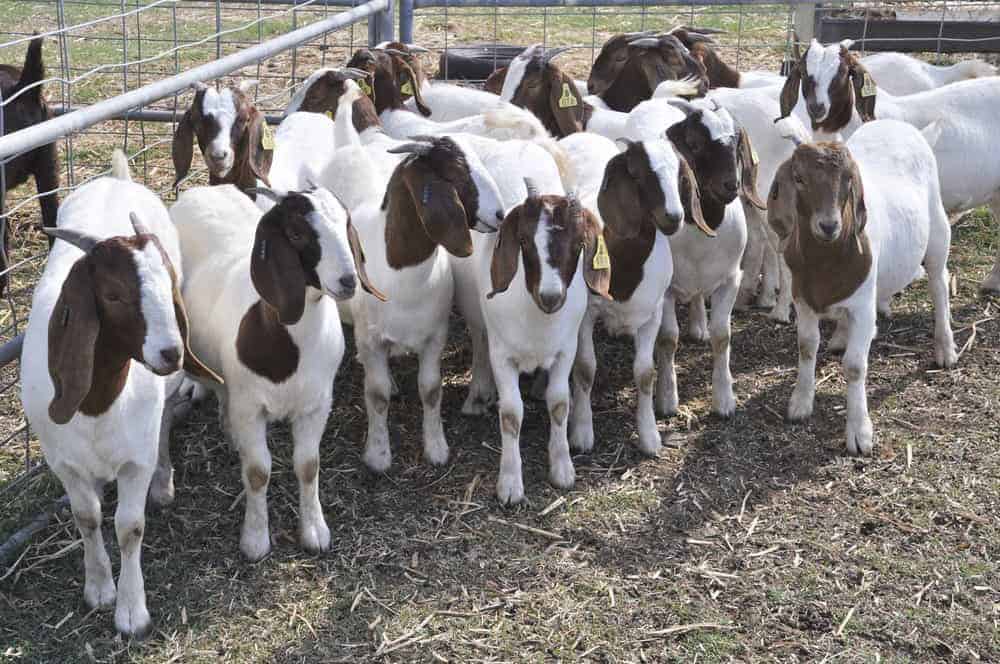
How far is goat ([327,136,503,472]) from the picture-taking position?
4.98 m

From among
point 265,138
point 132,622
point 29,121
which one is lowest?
point 132,622

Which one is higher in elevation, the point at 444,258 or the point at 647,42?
the point at 647,42

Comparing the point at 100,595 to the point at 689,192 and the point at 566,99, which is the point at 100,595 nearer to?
the point at 689,192

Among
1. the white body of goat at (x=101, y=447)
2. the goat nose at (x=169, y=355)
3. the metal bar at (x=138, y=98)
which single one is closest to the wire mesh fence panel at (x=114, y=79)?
the metal bar at (x=138, y=98)

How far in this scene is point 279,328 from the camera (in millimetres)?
4402

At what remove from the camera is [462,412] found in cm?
580

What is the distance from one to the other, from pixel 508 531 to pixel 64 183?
4.79 metres

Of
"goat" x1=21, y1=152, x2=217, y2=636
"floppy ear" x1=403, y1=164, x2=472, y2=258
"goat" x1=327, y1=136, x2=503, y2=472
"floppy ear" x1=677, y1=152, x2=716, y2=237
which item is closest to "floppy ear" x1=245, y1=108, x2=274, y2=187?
"goat" x1=327, y1=136, x2=503, y2=472

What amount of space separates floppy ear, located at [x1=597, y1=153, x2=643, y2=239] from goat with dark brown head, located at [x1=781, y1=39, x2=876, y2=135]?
2139 mm

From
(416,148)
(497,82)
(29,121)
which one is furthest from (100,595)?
(497,82)

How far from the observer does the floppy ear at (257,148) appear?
5.78 m

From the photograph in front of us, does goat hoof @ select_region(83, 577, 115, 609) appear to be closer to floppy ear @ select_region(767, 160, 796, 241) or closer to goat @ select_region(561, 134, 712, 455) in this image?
goat @ select_region(561, 134, 712, 455)

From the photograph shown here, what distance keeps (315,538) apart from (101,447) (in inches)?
39.1

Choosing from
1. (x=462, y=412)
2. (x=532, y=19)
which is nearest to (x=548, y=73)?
(x=462, y=412)
